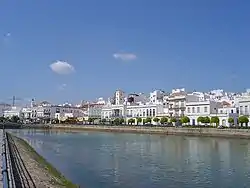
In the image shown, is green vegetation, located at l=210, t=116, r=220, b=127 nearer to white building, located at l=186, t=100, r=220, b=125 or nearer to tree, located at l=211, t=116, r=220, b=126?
tree, located at l=211, t=116, r=220, b=126

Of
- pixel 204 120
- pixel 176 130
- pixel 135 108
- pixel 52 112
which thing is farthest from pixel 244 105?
pixel 52 112

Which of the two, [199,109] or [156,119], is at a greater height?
[199,109]


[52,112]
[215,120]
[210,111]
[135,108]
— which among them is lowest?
[215,120]

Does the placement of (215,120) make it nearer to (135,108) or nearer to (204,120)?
(204,120)

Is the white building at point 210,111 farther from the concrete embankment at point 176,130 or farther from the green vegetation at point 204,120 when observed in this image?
the concrete embankment at point 176,130

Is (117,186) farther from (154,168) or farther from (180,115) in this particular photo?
(180,115)

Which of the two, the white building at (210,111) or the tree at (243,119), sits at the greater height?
the white building at (210,111)

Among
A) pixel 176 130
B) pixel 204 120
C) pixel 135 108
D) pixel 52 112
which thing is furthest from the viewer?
pixel 52 112

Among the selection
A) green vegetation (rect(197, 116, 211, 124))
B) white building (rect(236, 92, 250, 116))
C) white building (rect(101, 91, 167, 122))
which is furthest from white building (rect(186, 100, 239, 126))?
white building (rect(101, 91, 167, 122))

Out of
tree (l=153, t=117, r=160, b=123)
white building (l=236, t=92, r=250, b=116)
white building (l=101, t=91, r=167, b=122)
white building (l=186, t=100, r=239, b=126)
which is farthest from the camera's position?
white building (l=101, t=91, r=167, b=122)

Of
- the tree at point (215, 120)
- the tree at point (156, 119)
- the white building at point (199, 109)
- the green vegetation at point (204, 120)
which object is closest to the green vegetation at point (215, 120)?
the tree at point (215, 120)

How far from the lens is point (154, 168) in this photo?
22.4 m

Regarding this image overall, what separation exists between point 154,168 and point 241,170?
4.88m

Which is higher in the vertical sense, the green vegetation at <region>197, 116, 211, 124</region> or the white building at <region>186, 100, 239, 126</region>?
the white building at <region>186, 100, 239, 126</region>
